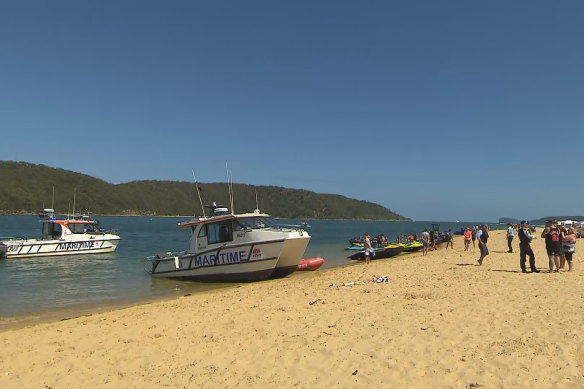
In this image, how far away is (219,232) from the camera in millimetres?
18922

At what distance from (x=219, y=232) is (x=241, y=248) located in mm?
1313

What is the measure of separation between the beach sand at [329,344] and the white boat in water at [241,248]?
236 inches

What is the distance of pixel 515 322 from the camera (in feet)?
27.0

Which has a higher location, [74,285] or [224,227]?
[224,227]

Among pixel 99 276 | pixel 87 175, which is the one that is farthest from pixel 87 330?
pixel 87 175

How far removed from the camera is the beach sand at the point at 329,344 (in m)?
5.98

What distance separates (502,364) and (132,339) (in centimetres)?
677

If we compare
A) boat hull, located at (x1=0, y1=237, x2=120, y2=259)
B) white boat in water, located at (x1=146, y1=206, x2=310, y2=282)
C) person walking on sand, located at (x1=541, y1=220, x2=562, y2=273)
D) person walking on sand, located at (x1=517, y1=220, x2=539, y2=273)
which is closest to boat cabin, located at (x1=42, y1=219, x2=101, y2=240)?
boat hull, located at (x1=0, y1=237, x2=120, y2=259)

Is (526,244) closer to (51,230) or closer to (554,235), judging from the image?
(554,235)

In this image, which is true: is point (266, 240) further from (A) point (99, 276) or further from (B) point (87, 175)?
(B) point (87, 175)

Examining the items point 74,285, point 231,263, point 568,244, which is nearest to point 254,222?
point 231,263

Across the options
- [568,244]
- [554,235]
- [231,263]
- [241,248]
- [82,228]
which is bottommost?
[231,263]

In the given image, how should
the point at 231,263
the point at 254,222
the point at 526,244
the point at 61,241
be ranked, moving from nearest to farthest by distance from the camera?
the point at 526,244 < the point at 254,222 < the point at 231,263 < the point at 61,241

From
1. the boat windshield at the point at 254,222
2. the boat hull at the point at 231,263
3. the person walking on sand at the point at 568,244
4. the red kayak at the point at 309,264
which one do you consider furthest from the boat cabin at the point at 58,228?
the person walking on sand at the point at 568,244
